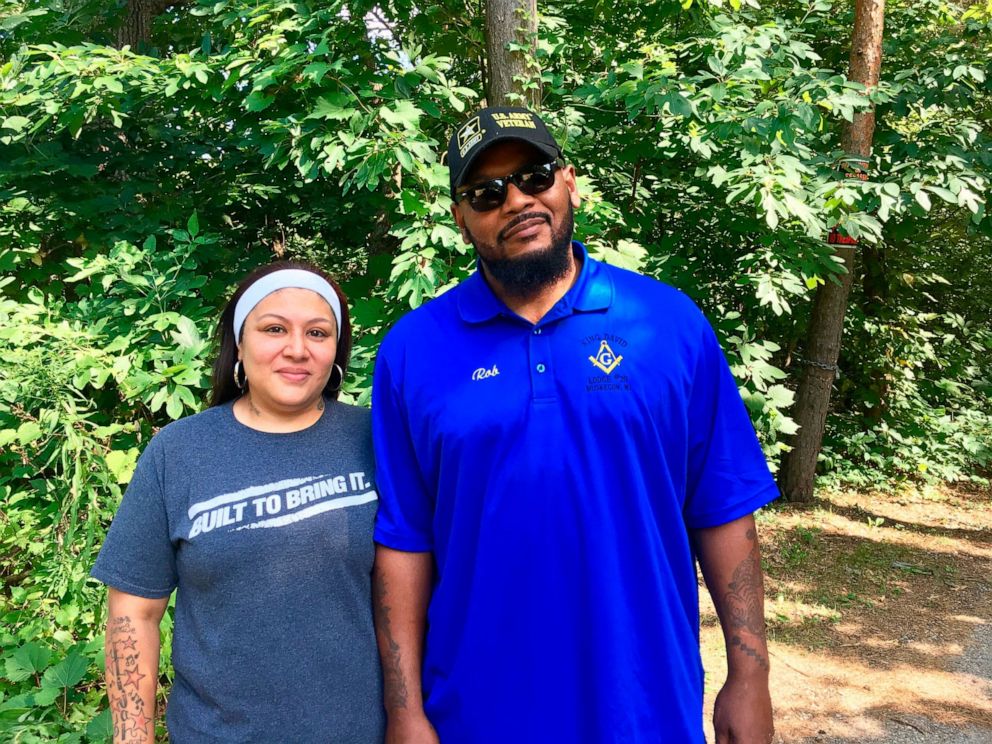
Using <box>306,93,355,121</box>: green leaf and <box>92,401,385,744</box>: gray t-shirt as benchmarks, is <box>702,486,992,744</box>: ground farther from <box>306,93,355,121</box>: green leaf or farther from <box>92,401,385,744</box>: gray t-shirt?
<box>306,93,355,121</box>: green leaf

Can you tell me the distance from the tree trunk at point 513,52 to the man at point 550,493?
2287mm

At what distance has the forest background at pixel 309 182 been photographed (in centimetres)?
308

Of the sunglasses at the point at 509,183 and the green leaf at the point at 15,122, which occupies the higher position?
the green leaf at the point at 15,122

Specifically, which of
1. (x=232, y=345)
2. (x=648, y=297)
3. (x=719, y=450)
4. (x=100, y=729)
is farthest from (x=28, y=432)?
(x=719, y=450)

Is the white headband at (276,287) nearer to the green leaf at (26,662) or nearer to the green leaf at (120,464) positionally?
the green leaf at (120,464)

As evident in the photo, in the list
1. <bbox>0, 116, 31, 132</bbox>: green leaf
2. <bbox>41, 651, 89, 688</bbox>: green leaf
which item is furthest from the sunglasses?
<bbox>0, 116, 31, 132</bbox>: green leaf

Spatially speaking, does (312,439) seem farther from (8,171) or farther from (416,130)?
(8,171)

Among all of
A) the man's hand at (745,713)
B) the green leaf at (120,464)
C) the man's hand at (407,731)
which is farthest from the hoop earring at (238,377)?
the green leaf at (120,464)

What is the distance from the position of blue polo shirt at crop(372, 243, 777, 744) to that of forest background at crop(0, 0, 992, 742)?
21 cm

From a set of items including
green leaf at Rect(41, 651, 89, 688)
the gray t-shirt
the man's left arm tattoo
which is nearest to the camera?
the gray t-shirt

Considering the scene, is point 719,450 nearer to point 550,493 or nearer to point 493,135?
point 550,493

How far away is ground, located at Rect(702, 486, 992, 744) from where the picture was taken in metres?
3.95

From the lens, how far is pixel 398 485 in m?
1.76

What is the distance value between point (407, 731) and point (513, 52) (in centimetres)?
331
